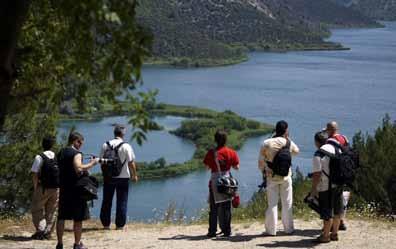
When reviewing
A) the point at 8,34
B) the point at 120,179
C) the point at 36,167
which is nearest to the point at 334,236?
A: the point at 120,179

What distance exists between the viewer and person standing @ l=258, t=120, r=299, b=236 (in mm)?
8844

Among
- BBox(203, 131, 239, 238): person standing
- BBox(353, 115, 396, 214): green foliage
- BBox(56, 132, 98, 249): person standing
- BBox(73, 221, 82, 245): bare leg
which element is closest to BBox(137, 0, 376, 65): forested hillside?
BBox(353, 115, 396, 214): green foliage

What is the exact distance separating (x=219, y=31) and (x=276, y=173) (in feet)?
517

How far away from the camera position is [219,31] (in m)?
165

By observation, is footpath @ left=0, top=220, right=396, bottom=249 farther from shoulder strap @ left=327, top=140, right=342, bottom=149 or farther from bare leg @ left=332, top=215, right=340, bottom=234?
shoulder strap @ left=327, top=140, right=342, bottom=149

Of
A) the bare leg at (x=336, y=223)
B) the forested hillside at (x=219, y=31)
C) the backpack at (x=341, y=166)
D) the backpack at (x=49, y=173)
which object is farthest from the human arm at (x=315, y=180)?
the forested hillside at (x=219, y=31)

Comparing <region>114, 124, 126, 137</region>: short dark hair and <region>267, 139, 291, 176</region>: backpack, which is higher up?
<region>114, 124, 126, 137</region>: short dark hair

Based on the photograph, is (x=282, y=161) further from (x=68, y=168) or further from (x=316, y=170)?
(x=68, y=168)

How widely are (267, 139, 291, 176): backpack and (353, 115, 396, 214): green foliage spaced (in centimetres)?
314

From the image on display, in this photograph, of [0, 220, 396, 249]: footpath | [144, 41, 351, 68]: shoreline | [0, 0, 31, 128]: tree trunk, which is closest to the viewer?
[0, 0, 31, 128]: tree trunk

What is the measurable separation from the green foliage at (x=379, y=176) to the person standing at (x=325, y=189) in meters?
2.89

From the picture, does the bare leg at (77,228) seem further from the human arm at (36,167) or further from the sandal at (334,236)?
the sandal at (334,236)

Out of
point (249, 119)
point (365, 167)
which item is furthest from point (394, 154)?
point (249, 119)

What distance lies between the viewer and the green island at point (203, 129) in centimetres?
5797
